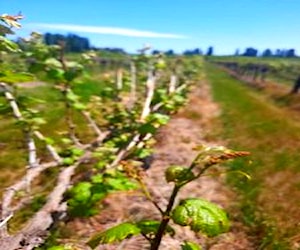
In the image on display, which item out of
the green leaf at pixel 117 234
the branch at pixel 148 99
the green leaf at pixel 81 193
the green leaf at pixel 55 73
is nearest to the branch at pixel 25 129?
the green leaf at pixel 55 73

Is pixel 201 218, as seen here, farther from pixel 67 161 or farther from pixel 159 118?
pixel 67 161

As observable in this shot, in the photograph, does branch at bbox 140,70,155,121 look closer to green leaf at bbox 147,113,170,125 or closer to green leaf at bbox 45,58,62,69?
green leaf at bbox 45,58,62,69

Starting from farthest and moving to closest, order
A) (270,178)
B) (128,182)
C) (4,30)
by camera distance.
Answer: (270,178) → (128,182) → (4,30)

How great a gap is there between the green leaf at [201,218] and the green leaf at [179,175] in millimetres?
155

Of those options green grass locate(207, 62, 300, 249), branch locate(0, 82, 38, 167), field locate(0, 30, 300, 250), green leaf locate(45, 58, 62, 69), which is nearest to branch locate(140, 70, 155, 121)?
field locate(0, 30, 300, 250)

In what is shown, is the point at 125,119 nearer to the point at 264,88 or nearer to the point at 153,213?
the point at 153,213

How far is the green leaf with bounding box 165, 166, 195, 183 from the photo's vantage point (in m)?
2.89

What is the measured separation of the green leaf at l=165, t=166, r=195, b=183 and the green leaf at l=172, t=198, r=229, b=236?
0.15m

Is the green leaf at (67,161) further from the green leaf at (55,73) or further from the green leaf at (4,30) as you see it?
the green leaf at (4,30)

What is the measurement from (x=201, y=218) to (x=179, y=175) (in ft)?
0.95

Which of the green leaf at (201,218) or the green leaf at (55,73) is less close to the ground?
the green leaf at (201,218)

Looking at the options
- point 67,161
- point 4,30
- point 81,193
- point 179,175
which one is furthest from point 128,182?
point 4,30

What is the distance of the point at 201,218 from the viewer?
A: 112 inches

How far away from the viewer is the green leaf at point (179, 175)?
2895 millimetres
